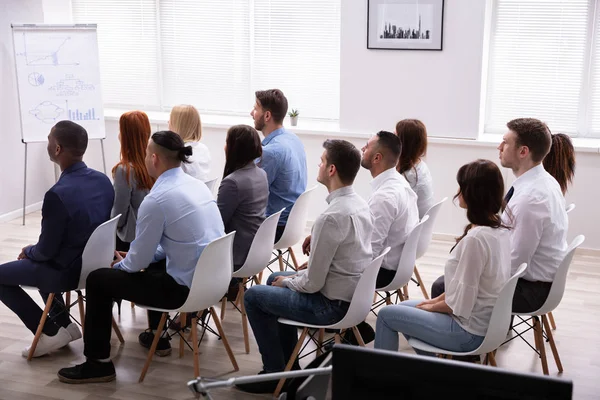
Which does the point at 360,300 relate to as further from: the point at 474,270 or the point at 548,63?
the point at 548,63

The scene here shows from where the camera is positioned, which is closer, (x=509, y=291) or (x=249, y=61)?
(x=509, y=291)

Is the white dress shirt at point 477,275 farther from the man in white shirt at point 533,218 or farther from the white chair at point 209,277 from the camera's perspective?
the white chair at point 209,277

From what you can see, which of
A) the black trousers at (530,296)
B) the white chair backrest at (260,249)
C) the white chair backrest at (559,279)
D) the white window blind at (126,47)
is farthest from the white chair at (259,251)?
the white window blind at (126,47)

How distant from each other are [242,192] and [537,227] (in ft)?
5.23

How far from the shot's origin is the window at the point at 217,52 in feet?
24.0

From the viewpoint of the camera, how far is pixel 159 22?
780 cm

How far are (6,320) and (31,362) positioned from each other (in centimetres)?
75

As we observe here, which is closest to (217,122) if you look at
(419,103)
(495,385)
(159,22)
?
(159,22)

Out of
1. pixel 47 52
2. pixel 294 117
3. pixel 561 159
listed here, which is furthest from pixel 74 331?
pixel 47 52

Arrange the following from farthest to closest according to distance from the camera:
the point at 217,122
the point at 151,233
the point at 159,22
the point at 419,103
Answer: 1. the point at 159,22
2. the point at 217,122
3. the point at 419,103
4. the point at 151,233

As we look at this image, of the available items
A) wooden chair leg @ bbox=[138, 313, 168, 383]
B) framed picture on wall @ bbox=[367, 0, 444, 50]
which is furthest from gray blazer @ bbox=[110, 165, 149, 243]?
framed picture on wall @ bbox=[367, 0, 444, 50]

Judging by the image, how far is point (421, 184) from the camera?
15.3ft

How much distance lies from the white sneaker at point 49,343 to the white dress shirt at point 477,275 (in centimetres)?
225

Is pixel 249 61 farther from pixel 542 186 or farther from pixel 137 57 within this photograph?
pixel 542 186
